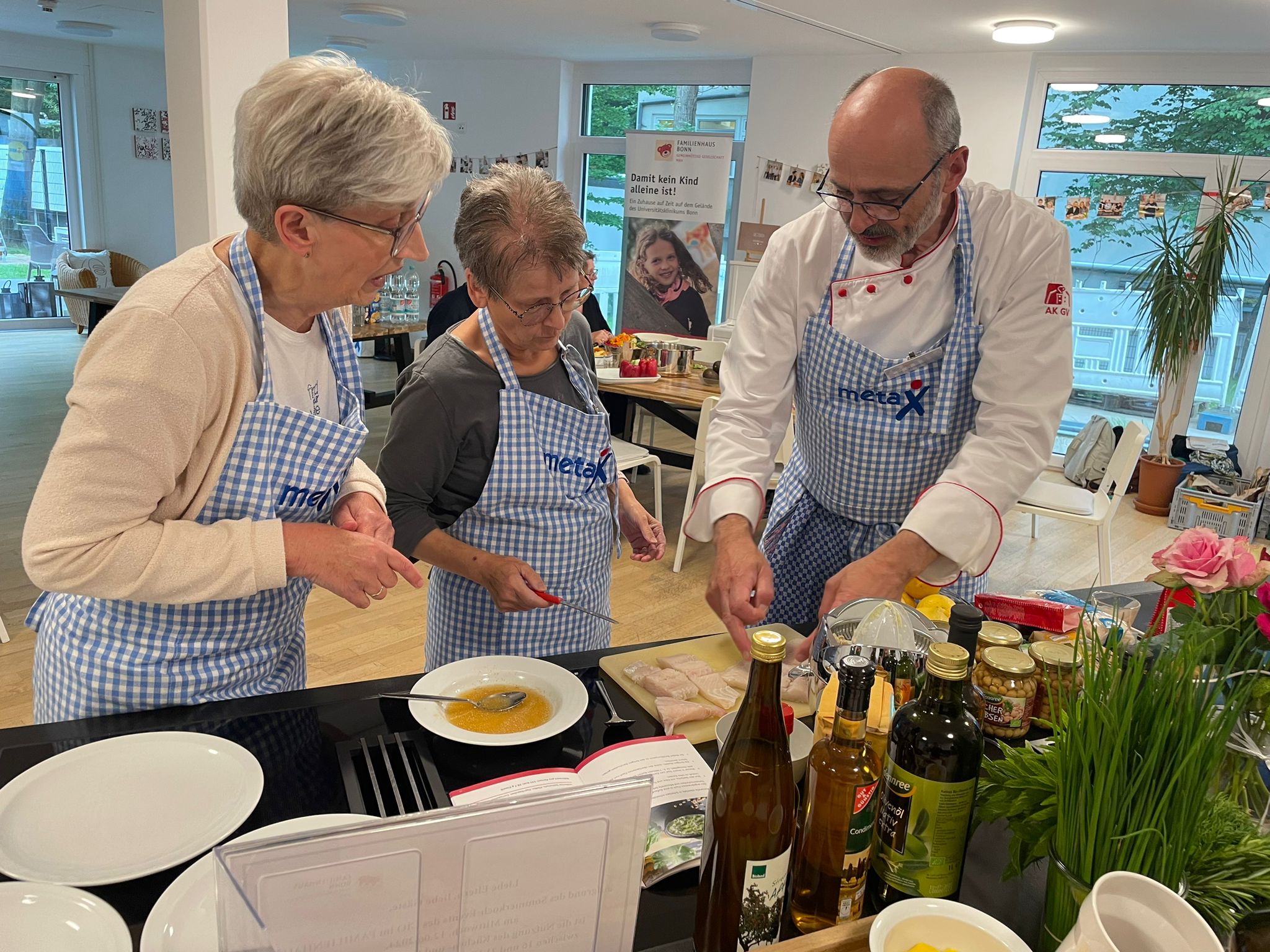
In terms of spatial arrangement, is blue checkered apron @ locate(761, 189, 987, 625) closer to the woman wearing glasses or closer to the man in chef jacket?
the man in chef jacket

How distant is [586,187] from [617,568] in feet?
17.4

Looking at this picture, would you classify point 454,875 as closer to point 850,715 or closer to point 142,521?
point 850,715

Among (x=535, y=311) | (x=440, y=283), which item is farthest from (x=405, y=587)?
(x=440, y=283)

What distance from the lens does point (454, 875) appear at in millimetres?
679

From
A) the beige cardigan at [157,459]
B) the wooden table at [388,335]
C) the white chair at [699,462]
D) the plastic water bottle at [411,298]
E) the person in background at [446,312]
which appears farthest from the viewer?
the plastic water bottle at [411,298]

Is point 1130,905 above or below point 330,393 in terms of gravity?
below

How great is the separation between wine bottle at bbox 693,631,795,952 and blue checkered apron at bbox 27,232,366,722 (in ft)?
2.30

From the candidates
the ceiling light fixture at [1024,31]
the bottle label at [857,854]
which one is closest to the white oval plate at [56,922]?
the bottle label at [857,854]

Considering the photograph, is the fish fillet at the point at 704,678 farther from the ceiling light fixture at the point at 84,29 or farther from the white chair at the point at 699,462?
the ceiling light fixture at the point at 84,29

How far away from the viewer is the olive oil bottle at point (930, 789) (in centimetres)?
81

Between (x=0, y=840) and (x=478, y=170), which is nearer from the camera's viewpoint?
(x=0, y=840)

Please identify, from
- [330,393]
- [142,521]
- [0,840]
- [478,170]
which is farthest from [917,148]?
[478,170]

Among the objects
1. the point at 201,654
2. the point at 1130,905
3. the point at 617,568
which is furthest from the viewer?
→ the point at 617,568

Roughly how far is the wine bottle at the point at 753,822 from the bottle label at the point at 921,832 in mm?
104
